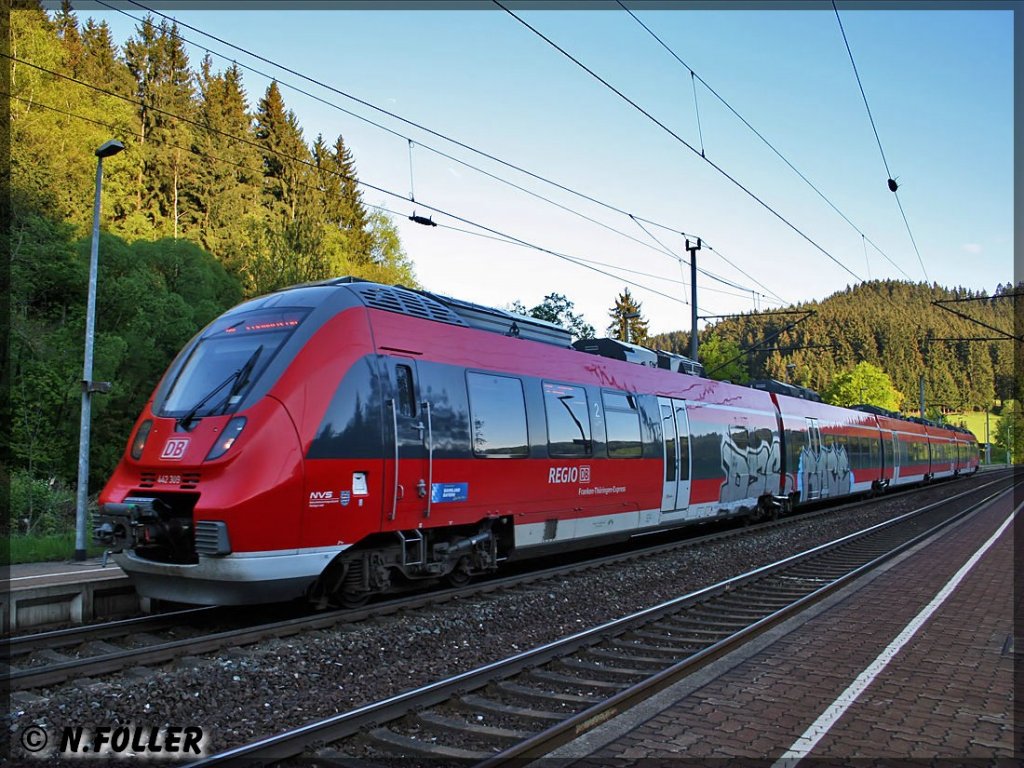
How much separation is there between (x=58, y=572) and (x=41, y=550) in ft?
8.44

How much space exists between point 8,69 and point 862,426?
1289 inches

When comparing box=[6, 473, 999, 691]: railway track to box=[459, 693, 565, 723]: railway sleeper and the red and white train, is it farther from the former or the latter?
box=[459, 693, 565, 723]: railway sleeper

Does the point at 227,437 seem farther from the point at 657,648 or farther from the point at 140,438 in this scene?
the point at 657,648

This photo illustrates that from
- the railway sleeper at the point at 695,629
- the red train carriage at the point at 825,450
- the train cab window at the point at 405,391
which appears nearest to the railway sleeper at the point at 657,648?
the railway sleeper at the point at 695,629

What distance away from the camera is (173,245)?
33125 millimetres

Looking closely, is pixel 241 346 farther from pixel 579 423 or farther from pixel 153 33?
pixel 153 33

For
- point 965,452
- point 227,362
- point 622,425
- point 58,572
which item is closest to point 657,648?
point 227,362

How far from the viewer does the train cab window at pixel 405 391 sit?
8656 mm

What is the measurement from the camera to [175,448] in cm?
775

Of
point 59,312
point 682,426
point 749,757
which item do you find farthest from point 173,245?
point 749,757

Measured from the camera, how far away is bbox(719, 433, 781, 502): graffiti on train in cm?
1767

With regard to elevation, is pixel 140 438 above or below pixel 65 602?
above

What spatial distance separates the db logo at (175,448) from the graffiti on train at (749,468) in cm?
1253

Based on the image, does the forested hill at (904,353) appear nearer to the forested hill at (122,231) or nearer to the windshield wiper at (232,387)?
the forested hill at (122,231)
